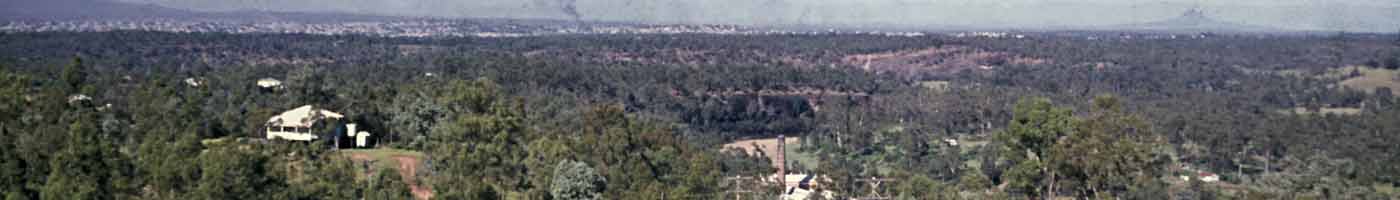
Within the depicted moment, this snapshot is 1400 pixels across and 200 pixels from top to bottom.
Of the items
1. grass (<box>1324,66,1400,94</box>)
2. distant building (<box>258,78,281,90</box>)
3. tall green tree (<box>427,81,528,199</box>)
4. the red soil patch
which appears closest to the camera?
tall green tree (<box>427,81,528,199</box>)

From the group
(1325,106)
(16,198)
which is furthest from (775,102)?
(16,198)

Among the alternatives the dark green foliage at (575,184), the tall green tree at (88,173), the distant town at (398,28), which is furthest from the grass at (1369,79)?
the tall green tree at (88,173)

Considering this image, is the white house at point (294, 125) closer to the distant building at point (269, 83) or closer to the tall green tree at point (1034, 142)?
the distant building at point (269, 83)

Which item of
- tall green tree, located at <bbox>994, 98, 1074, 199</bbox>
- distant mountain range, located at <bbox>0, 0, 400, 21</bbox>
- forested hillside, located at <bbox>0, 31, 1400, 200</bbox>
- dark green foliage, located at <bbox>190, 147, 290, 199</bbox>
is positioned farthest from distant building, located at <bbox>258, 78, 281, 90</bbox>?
distant mountain range, located at <bbox>0, 0, 400, 21</bbox>

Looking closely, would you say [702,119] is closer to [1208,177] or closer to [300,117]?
[1208,177]

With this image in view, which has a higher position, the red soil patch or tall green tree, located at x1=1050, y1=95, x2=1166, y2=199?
tall green tree, located at x1=1050, y1=95, x2=1166, y2=199

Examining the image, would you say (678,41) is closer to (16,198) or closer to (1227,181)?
(1227,181)

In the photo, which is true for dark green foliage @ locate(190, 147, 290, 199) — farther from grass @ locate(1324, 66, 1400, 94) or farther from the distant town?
the distant town
